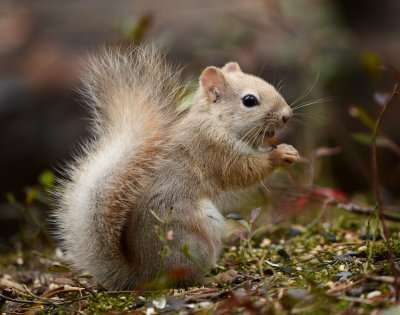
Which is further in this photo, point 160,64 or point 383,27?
point 383,27

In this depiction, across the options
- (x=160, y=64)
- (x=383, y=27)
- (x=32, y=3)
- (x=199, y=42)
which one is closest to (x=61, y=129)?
(x=199, y=42)

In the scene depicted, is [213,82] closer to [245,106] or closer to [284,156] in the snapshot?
[245,106]

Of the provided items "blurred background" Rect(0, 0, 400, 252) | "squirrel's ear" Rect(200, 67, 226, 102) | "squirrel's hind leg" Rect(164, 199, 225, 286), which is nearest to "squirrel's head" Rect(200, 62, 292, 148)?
"squirrel's ear" Rect(200, 67, 226, 102)

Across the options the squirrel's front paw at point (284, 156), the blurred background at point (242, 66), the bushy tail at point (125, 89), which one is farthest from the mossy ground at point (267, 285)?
the blurred background at point (242, 66)

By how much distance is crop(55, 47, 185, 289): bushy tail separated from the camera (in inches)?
88.8

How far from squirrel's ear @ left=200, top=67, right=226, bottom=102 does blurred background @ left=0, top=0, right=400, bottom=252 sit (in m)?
2.15

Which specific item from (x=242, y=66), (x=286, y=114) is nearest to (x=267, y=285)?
(x=286, y=114)

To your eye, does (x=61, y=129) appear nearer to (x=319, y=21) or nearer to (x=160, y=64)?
(x=319, y=21)

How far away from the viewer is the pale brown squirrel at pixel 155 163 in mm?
2248

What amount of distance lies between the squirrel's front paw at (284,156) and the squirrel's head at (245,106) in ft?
0.31

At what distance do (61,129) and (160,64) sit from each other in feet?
10.8

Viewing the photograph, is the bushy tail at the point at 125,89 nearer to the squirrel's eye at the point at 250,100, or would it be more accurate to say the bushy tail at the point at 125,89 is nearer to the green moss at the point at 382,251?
the squirrel's eye at the point at 250,100

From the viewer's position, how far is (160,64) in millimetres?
2572

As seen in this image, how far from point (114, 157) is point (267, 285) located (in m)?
0.83
